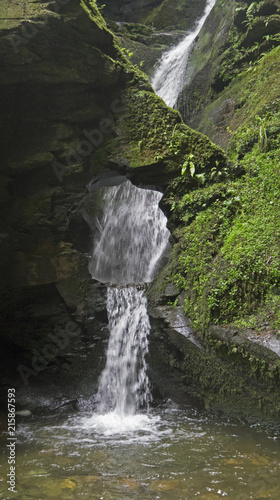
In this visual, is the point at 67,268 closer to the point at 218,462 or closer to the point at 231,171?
the point at 231,171

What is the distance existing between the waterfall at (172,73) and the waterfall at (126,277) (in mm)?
3928

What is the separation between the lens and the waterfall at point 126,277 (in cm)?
693

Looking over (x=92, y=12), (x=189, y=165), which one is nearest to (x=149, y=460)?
(x=189, y=165)

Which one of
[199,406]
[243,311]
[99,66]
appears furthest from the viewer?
[99,66]

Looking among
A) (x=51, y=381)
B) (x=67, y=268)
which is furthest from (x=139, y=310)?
(x=51, y=381)

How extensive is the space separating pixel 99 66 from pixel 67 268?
3981 millimetres

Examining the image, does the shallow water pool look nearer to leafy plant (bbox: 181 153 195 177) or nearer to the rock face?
the rock face

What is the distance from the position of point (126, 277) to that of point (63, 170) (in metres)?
4.07

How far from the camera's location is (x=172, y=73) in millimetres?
13617

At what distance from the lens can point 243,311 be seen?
512cm

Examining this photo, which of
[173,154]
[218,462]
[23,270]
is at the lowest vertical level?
[218,462]

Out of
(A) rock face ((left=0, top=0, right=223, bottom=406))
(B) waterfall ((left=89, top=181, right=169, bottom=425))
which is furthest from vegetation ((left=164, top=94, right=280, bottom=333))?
(B) waterfall ((left=89, top=181, right=169, bottom=425))

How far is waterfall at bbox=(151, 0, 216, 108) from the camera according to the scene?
1270cm

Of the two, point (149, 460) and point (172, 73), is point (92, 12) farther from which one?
point (172, 73)
